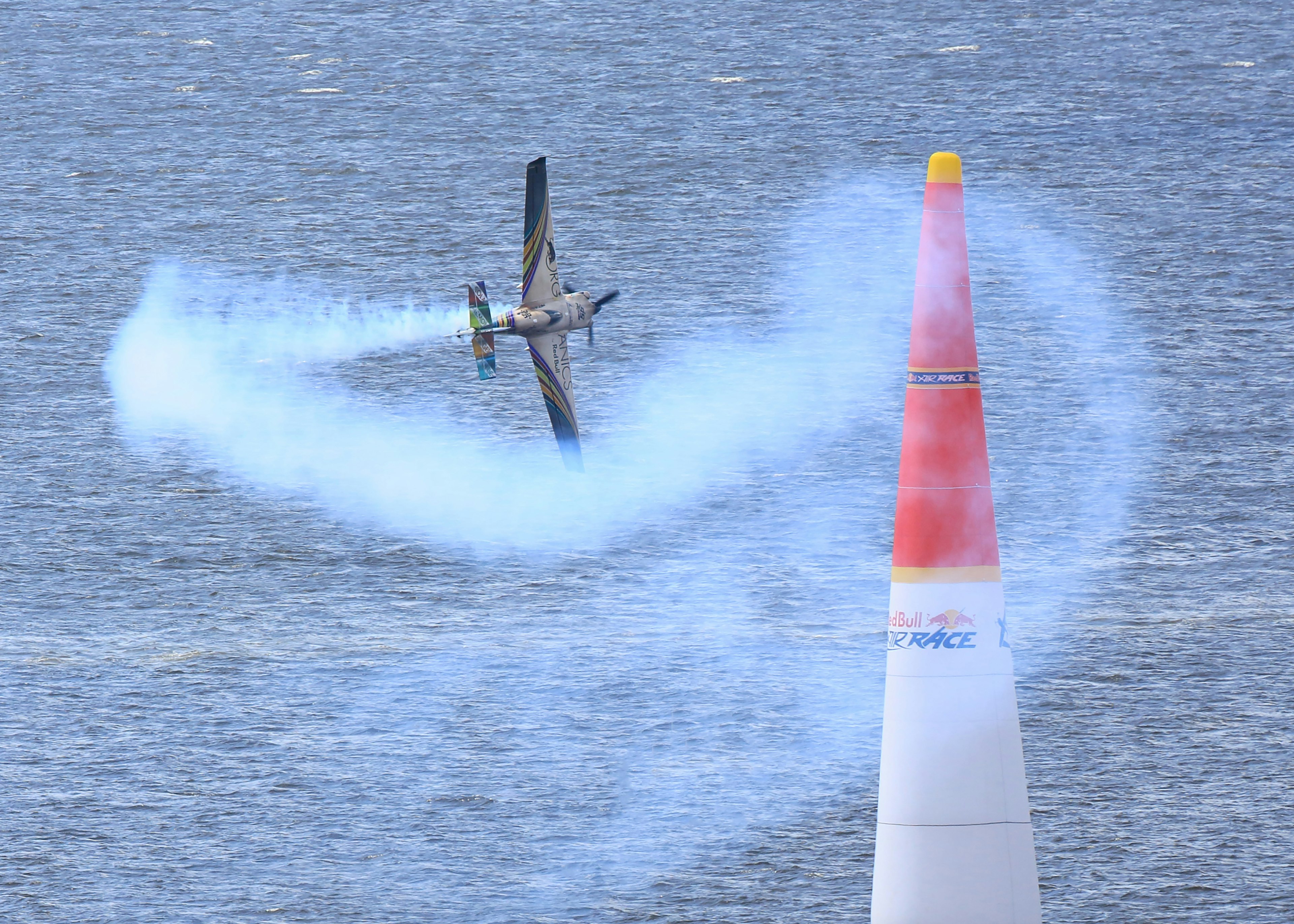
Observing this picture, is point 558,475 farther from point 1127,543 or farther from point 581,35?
point 581,35

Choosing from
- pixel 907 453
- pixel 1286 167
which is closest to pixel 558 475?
pixel 907 453

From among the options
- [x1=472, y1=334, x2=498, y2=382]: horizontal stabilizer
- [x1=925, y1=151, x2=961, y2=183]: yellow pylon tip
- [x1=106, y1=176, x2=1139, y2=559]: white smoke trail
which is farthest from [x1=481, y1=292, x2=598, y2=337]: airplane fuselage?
[x1=925, y1=151, x2=961, y2=183]: yellow pylon tip

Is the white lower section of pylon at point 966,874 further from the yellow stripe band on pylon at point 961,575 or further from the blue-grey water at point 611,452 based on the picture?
the yellow stripe band on pylon at point 961,575

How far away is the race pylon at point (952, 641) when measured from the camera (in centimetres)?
1662

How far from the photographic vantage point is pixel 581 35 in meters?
55.8

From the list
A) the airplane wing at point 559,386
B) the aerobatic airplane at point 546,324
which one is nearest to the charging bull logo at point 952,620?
the aerobatic airplane at point 546,324

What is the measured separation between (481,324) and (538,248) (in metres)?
1.48

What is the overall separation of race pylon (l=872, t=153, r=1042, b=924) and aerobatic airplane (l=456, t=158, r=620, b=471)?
10.5m

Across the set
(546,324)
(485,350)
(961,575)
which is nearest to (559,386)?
(546,324)

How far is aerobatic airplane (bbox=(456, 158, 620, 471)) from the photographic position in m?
26.9

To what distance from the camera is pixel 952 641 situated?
54.7 ft

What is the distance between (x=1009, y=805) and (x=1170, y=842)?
7379mm

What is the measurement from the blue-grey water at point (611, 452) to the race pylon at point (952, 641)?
1.62 feet

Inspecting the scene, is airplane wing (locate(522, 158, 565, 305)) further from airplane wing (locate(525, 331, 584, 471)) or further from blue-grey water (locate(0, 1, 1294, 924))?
blue-grey water (locate(0, 1, 1294, 924))
